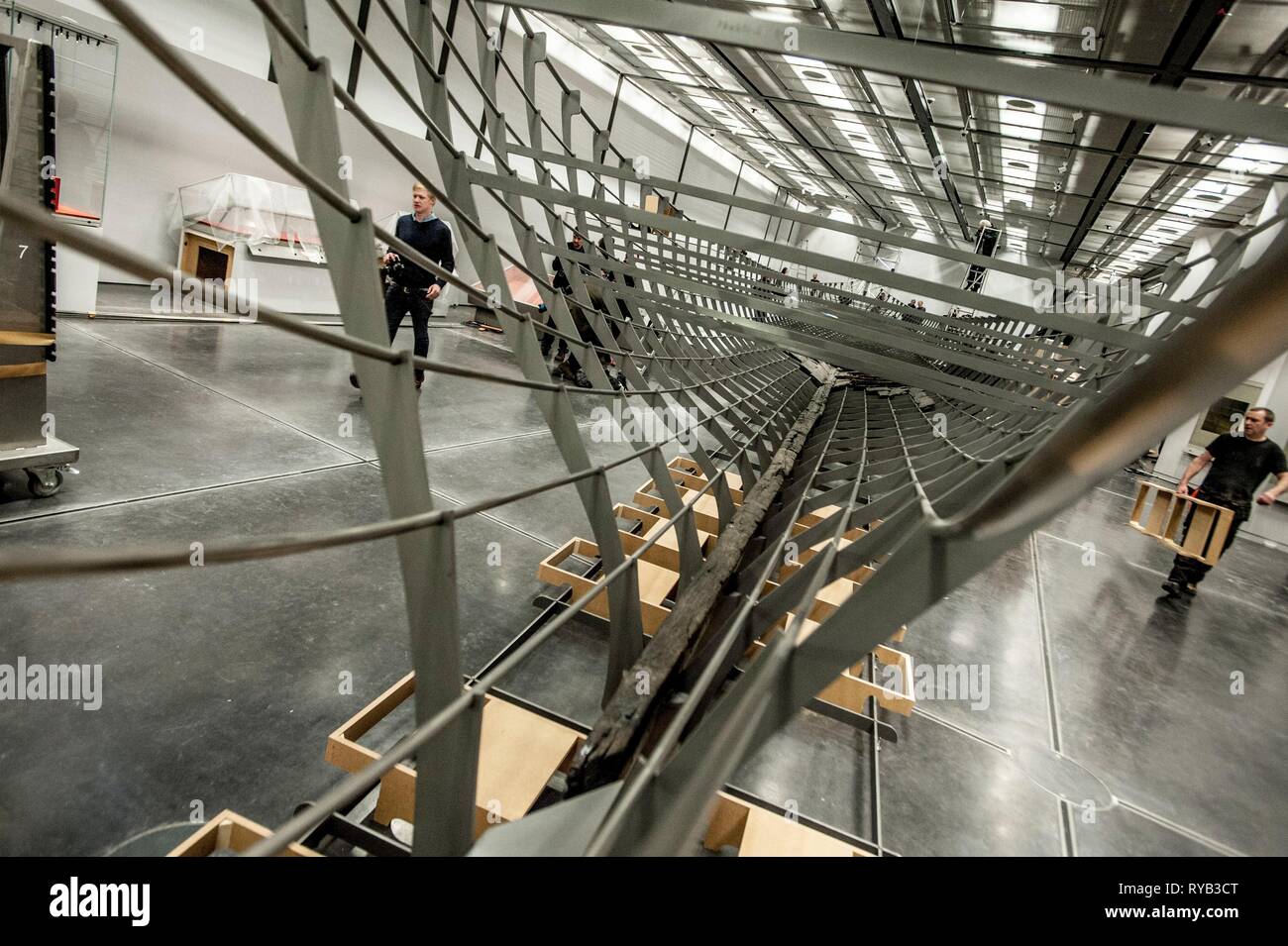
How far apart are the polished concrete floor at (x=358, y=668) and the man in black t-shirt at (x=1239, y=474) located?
0.45 meters

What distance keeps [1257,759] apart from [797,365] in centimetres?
435

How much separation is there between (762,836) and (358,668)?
3.21 feet

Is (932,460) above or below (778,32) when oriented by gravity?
below

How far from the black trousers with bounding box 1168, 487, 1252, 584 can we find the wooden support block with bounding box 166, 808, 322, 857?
4.60 m

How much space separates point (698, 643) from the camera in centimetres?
147

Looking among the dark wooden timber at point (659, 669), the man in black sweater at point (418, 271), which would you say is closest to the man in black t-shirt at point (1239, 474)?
the dark wooden timber at point (659, 669)

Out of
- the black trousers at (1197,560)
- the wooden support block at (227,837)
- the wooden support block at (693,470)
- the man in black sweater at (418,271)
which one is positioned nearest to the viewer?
the wooden support block at (227,837)

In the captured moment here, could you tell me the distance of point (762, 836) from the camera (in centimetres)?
126

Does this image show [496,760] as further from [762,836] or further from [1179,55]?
→ [1179,55]

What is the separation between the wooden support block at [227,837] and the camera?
0.93 m

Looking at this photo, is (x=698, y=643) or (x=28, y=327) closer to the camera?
(x=698, y=643)

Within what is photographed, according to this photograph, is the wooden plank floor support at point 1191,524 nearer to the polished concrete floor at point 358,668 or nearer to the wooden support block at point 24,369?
the polished concrete floor at point 358,668
